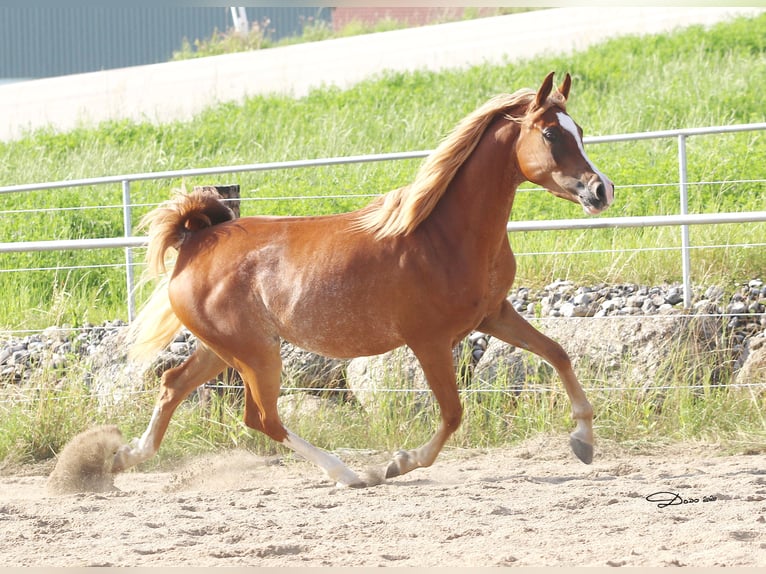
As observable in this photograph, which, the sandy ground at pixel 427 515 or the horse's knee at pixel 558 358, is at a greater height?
the horse's knee at pixel 558 358

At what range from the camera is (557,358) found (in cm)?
511

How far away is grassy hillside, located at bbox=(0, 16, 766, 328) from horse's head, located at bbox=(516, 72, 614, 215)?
8.85ft

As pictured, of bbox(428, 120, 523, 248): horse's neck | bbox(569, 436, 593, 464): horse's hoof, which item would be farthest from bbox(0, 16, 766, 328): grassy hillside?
bbox(428, 120, 523, 248): horse's neck

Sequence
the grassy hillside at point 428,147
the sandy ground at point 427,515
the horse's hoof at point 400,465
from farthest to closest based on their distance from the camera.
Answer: the grassy hillside at point 428,147 < the horse's hoof at point 400,465 < the sandy ground at point 427,515

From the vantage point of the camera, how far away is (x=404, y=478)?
5457 millimetres

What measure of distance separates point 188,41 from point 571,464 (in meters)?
19.3

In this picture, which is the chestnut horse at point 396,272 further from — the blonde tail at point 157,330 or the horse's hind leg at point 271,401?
the blonde tail at point 157,330

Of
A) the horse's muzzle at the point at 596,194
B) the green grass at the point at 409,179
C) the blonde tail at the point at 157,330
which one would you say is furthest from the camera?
the green grass at the point at 409,179

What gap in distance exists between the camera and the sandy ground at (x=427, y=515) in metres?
3.85

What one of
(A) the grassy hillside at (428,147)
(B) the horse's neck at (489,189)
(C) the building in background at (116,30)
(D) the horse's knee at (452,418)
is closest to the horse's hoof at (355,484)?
(D) the horse's knee at (452,418)

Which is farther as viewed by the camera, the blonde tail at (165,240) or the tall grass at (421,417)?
the tall grass at (421,417)

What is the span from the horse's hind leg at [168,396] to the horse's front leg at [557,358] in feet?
5.01

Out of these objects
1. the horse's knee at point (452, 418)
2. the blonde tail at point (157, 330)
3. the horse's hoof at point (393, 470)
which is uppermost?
the blonde tail at point (157, 330)

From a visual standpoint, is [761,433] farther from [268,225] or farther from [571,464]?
[268,225]
